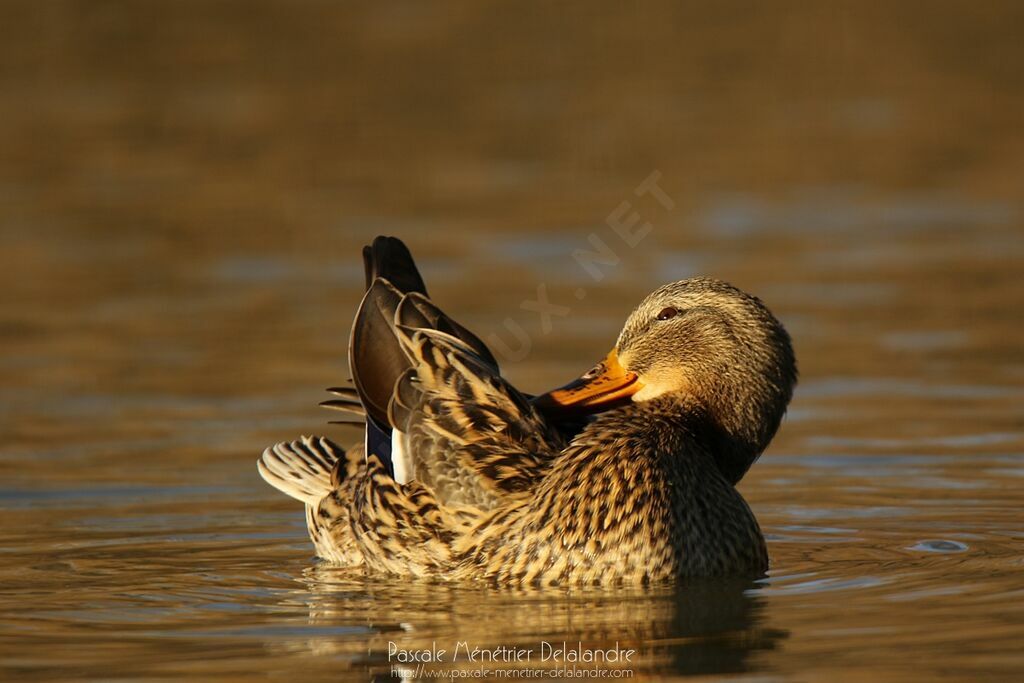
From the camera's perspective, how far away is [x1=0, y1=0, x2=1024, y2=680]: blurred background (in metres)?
8.12

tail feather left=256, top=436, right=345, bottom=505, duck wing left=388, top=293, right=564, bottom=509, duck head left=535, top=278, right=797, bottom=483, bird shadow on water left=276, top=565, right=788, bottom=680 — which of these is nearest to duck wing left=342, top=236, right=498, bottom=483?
duck wing left=388, top=293, right=564, bottom=509

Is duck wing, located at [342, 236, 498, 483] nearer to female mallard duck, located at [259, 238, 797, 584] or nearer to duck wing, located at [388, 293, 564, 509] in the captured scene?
female mallard duck, located at [259, 238, 797, 584]

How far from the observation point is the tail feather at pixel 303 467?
9938 millimetres

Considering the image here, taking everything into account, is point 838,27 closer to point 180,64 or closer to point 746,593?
point 180,64

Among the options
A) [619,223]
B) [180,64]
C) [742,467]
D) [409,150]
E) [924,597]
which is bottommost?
[924,597]

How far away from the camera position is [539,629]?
7.67 m

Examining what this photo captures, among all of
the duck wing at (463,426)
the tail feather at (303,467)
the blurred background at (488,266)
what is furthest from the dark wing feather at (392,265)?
the blurred background at (488,266)

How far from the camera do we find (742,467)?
Result: 29.7 ft

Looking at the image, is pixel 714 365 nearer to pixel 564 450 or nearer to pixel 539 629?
pixel 564 450

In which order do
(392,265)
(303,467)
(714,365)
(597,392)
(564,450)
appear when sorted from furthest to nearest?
(303,467) → (392,265) → (597,392) → (714,365) → (564,450)

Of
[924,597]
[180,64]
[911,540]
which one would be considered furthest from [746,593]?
[180,64]

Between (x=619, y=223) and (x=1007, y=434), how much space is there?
7.25 m

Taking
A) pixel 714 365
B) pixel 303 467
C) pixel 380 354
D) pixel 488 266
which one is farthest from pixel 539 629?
pixel 488 266

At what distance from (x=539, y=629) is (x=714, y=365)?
1.81 meters
